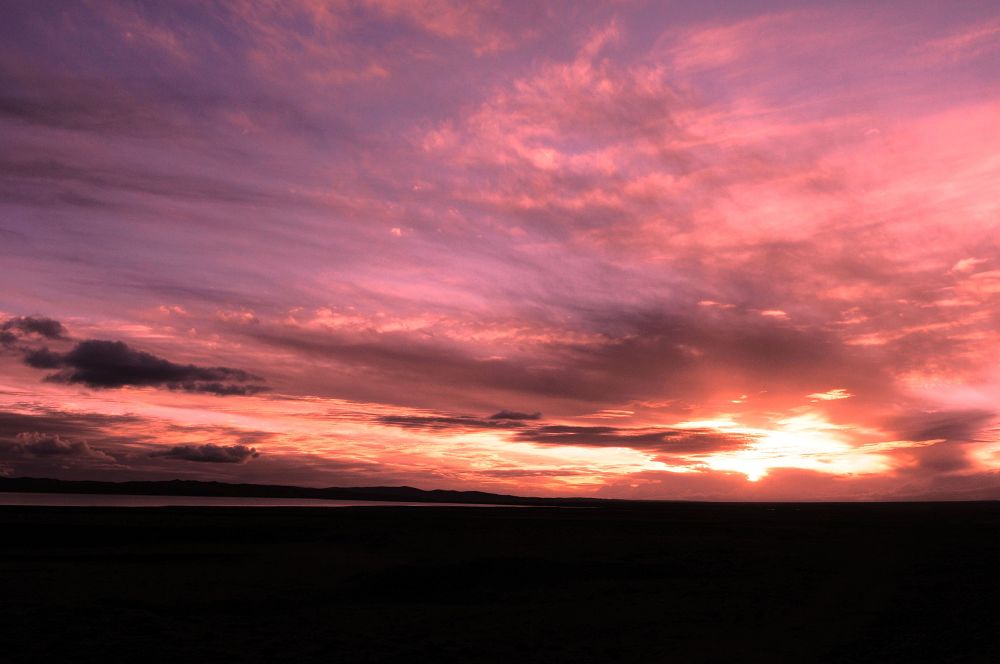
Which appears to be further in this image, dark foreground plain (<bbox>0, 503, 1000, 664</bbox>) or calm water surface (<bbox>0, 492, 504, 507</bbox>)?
calm water surface (<bbox>0, 492, 504, 507</bbox>)

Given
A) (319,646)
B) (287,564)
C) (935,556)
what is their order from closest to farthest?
(319,646) < (287,564) < (935,556)

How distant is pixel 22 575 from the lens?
2603cm

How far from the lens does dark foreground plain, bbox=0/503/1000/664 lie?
17219 millimetres

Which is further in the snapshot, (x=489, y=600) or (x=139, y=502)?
(x=139, y=502)

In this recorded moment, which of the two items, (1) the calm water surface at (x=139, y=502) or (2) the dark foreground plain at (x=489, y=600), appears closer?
(2) the dark foreground plain at (x=489, y=600)

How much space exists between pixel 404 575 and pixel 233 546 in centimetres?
1444

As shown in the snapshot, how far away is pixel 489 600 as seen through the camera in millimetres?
24031

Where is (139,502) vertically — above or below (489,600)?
below

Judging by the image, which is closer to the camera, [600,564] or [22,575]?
[22,575]

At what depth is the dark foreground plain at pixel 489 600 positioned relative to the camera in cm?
1722

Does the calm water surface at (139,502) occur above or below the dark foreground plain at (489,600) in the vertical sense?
below

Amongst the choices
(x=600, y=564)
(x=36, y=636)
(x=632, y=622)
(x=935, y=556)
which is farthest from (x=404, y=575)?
(x=935, y=556)

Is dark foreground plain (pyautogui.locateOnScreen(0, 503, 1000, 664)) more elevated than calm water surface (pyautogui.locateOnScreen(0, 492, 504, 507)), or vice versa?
dark foreground plain (pyautogui.locateOnScreen(0, 503, 1000, 664))

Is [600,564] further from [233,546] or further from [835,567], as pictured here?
[233,546]
